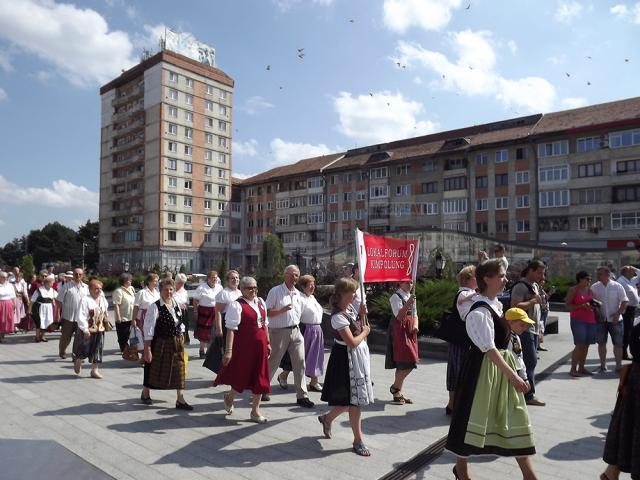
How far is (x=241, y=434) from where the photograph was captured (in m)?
5.86

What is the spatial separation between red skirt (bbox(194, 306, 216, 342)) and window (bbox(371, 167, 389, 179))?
162 feet

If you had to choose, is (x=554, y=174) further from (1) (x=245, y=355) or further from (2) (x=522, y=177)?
(1) (x=245, y=355)

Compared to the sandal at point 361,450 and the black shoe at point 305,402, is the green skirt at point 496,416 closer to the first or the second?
the sandal at point 361,450

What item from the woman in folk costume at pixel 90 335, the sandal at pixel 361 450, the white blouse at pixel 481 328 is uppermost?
the white blouse at pixel 481 328

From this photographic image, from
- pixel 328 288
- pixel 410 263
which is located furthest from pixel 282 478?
pixel 328 288

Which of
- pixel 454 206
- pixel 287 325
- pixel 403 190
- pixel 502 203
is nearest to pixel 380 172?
pixel 403 190

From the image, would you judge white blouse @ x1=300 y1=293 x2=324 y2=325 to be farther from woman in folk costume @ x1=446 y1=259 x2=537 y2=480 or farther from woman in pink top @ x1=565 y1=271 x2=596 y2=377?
woman in pink top @ x1=565 y1=271 x2=596 y2=377

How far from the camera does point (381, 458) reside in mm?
5047

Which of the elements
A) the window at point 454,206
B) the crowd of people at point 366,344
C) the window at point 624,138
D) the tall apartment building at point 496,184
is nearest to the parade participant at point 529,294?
the crowd of people at point 366,344

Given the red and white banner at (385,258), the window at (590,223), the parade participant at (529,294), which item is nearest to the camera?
the red and white banner at (385,258)

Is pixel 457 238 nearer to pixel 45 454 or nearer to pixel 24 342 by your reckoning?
pixel 24 342

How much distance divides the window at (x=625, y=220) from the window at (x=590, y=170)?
12.9 ft

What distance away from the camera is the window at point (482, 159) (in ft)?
166

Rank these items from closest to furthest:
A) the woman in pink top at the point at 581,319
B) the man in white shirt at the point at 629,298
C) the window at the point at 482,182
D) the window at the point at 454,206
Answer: the woman in pink top at the point at 581,319
the man in white shirt at the point at 629,298
the window at the point at 482,182
the window at the point at 454,206
